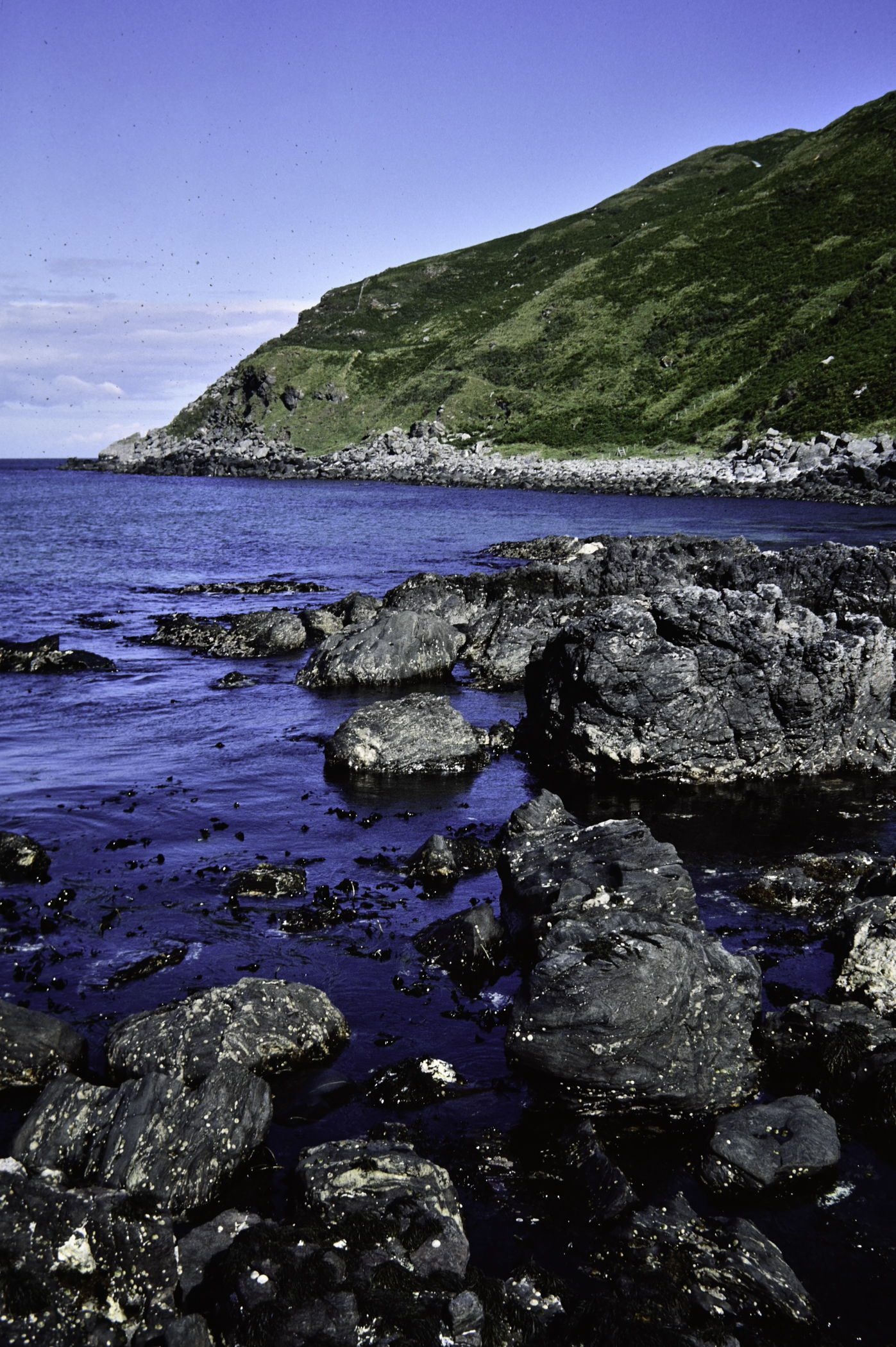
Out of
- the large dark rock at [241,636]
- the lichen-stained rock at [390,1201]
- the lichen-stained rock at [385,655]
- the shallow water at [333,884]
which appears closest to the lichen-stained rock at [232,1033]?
the shallow water at [333,884]

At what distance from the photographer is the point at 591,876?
12867 millimetres

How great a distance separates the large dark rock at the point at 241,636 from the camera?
106 feet

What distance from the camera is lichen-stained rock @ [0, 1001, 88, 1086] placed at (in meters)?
9.78

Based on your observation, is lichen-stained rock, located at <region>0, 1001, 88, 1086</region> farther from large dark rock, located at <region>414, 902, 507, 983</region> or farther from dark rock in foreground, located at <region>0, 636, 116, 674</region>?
dark rock in foreground, located at <region>0, 636, 116, 674</region>

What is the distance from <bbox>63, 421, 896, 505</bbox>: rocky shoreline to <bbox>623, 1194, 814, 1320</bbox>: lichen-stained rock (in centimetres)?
8267

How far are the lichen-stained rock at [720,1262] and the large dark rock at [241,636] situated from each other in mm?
26073

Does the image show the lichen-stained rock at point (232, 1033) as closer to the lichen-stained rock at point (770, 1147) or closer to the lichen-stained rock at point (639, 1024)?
the lichen-stained rock at point (639, 1024)

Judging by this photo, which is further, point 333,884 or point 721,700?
point 721,700

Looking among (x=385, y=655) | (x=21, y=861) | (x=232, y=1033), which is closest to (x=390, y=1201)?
(x=232, y=1033)

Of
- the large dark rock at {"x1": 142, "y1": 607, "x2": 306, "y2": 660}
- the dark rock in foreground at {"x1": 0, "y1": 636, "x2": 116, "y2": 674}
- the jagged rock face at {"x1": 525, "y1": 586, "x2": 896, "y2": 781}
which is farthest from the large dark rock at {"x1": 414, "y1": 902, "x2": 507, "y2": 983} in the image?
the large dark rock at {"x1": 142, "y1": 607, "x2": 306, "y2": 660}

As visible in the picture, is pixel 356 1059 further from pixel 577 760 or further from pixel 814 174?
pixel 814 174

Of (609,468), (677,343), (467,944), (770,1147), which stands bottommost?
(770,1147)

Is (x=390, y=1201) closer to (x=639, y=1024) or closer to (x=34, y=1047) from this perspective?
(x=639, y=1024)

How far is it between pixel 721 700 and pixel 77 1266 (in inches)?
647
